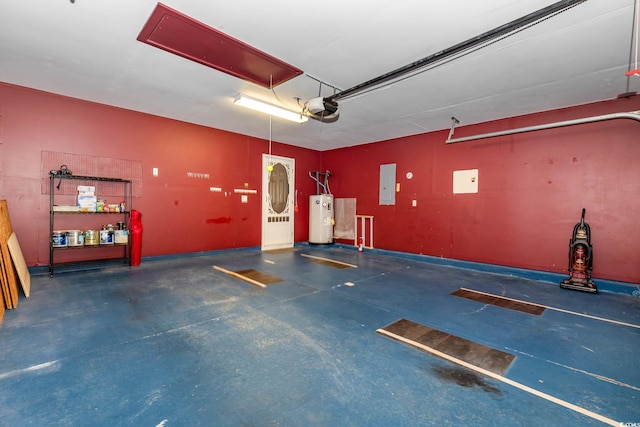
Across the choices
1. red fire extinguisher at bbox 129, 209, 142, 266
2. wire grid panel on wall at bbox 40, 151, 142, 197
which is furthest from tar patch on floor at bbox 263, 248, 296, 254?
wire grid panel on wall at bbox 40, 151, 142, 197

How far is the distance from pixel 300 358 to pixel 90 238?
4718mm

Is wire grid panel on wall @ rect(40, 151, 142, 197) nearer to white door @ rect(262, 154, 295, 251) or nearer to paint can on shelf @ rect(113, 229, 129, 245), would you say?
paint can on shelf @ rect(113, 229, 129, 245)

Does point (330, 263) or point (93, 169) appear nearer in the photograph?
point (93, 169)

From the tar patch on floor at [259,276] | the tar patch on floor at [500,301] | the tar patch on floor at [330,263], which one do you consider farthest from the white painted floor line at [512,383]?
the tar patch on floor at [330,263]

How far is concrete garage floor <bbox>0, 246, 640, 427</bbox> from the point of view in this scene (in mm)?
1719

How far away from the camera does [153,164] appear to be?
5.82 meters

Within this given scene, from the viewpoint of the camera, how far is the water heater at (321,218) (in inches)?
325

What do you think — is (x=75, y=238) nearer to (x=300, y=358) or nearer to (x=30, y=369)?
(x=30, y=369)

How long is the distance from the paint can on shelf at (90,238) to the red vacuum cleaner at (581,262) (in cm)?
790

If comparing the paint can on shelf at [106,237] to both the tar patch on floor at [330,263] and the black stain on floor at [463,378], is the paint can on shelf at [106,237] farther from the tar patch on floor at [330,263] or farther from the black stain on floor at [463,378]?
the black stain on floor at [463,378]

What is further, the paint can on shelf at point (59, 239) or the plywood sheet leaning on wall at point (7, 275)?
the paint can on shelf at point (59, 239)

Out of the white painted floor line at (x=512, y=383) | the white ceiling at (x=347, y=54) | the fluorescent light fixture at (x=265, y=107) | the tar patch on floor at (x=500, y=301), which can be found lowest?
the white painted floor line at (x=512, y=383)

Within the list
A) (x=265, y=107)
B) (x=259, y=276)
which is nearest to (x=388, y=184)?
(x=265, y=107)

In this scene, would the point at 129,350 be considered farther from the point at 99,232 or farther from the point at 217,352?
the point at 99,232
